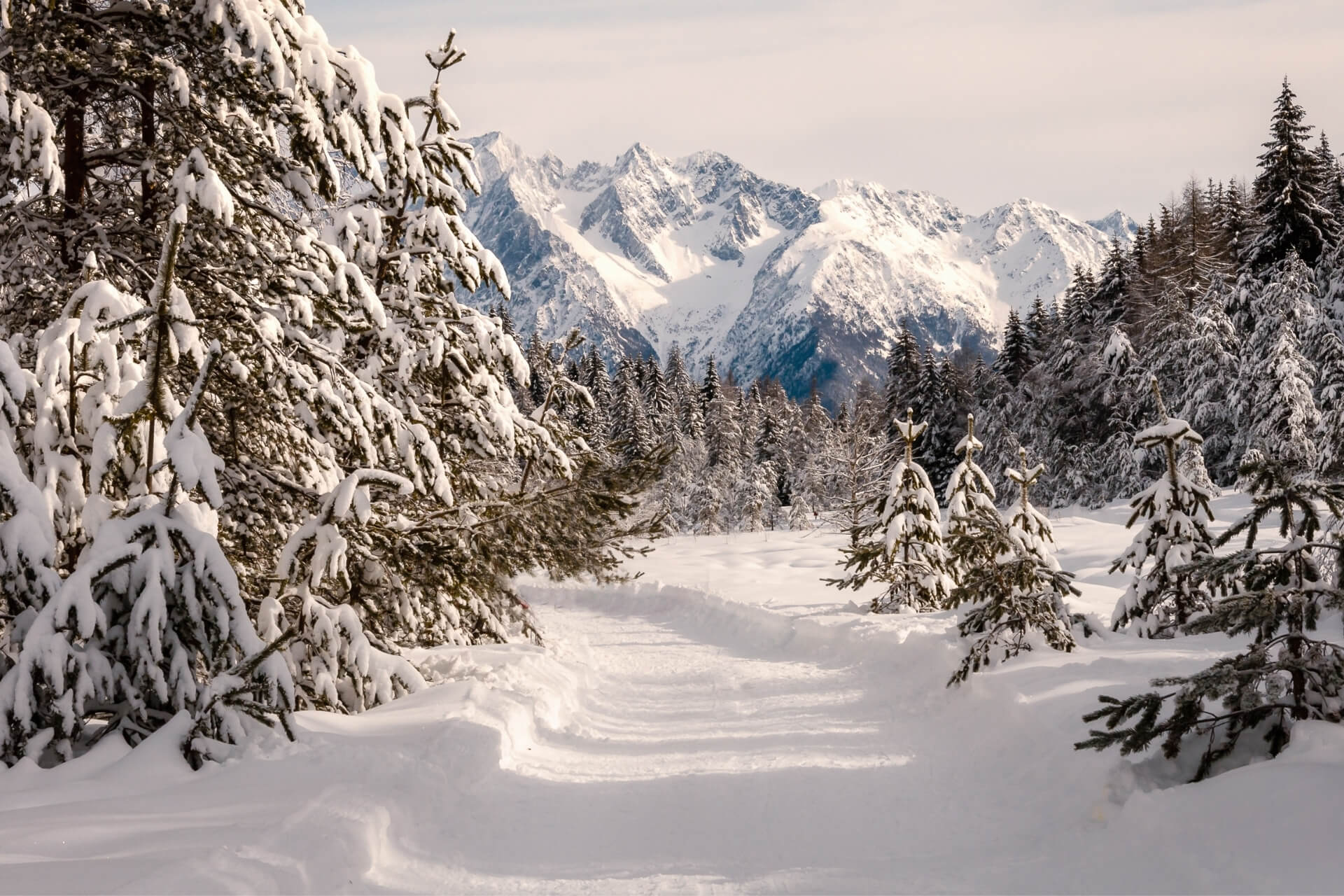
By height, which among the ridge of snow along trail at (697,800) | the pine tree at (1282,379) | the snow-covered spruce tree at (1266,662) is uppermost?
the pine tree at (1282,379)

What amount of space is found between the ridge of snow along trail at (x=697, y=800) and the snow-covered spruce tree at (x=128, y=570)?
0.97 ft

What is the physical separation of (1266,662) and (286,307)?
7.67m

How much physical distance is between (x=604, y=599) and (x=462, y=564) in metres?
14.3

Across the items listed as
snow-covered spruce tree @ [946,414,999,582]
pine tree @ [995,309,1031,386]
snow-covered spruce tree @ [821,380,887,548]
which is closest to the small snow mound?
snow-covered spruce tree @ [946,414,999,582]

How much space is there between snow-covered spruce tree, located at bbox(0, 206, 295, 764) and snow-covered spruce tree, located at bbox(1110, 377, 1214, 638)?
9108 mm

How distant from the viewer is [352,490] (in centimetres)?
622

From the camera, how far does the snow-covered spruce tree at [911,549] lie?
1490 centimetres

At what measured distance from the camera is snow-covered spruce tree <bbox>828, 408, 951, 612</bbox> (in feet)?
48.9

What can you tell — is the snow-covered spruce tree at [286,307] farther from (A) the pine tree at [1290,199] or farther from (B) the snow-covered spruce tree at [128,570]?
(A) the pine tree at [1290,199]

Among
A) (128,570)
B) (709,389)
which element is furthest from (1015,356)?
(128,570)

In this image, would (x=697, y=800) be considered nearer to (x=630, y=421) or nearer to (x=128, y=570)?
(x=128, y=570)

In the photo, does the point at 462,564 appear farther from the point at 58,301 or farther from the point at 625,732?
the point at 58,301

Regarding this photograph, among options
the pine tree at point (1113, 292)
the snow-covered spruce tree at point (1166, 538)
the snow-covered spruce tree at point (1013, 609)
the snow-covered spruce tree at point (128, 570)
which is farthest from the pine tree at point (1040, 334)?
the snow-covered spruce tree at point (128, 570)

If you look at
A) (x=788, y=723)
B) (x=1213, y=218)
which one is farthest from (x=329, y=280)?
(x=1213, y=218)
